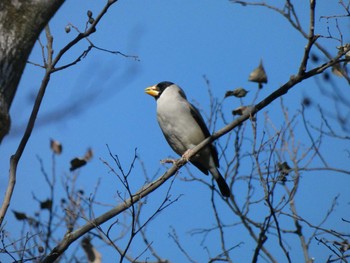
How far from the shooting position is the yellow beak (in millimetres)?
6301

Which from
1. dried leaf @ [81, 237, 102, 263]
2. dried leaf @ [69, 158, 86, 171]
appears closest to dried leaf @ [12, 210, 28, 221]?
dried leaf @ [81, 237, 102, 263]

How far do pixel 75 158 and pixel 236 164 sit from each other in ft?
5.84

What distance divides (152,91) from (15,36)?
14.4 ft

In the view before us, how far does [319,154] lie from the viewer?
19.2 feet

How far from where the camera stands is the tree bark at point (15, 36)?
194 centimetres

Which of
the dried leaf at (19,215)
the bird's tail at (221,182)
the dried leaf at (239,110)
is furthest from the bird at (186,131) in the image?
the dried leaf at (19,215)

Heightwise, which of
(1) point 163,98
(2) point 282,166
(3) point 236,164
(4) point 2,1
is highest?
(1) point 163,98

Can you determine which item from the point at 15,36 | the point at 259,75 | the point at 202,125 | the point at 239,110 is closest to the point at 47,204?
the point at 202,125

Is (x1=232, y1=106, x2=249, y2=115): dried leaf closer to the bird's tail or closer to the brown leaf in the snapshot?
the bird's tail

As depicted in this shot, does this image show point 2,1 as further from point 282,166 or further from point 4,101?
point 282,166

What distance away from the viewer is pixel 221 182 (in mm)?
5742

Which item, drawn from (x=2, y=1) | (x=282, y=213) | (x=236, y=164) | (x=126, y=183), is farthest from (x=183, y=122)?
(x=2, y=1)

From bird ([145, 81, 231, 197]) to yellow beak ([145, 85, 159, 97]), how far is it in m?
0.31

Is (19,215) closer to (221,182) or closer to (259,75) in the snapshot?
(221,182)
